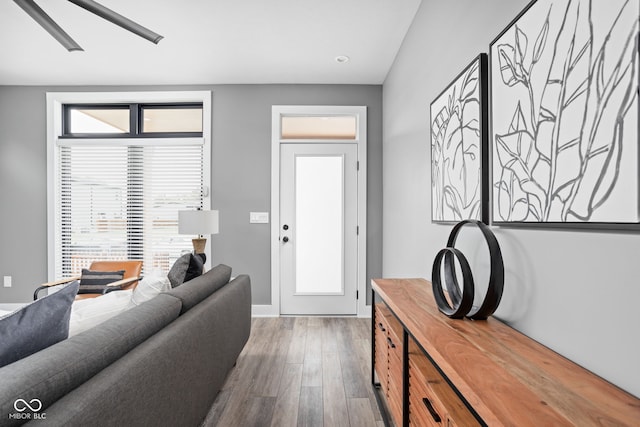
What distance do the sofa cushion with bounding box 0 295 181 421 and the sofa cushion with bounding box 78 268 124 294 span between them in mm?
2022

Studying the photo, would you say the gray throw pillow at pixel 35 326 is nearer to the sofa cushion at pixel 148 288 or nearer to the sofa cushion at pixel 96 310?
the sofa cushion at pixel 96 310

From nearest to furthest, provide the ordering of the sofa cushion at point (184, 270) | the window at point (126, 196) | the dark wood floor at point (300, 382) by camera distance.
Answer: the dark wood floor at point (300, 382), the sofa cushion at point (184, 270), the window at point (126, 196)

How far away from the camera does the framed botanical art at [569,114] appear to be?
2.35 ft

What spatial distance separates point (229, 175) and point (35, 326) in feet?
9.37

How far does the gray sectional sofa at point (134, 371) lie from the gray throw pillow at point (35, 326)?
0.07 m

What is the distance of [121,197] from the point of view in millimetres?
3758

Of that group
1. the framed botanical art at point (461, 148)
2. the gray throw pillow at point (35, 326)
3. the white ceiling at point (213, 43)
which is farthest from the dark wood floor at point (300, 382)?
the white ceiling at point (213, 43)

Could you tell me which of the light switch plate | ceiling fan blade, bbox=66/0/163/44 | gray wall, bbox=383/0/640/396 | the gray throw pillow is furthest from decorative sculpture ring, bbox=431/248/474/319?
the light switch plate

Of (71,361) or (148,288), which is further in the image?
(148,288)

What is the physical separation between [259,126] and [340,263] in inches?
73.6

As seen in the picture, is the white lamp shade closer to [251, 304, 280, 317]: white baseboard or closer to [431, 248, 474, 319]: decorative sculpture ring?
[251, 304, 280, 317]: white baseboard

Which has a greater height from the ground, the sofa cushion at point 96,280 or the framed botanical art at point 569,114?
the framed botanical art at point 569,114

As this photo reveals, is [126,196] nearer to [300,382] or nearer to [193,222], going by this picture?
[193,222]

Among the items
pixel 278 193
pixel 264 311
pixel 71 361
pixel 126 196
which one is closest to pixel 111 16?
pixel 71 361
